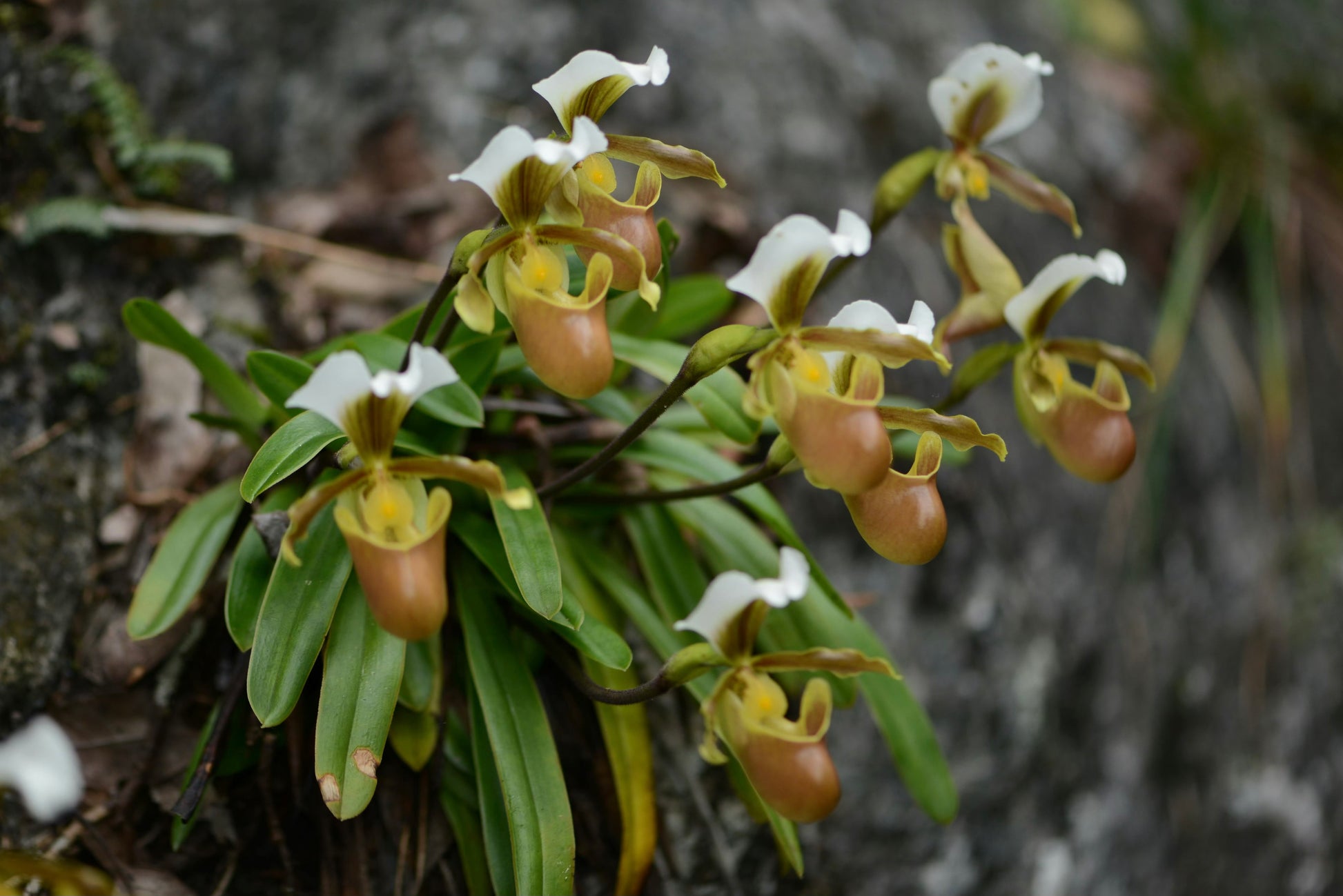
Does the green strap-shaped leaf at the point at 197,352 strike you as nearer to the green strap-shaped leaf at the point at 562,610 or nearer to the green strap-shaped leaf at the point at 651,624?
the green strap-shaped leaf at the point at 562,610

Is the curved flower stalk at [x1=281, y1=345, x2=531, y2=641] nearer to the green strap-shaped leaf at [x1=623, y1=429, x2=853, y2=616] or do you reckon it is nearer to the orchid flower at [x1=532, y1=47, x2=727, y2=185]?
the orchid flower at [x1=532, y1=47, x2=727, y2=185]

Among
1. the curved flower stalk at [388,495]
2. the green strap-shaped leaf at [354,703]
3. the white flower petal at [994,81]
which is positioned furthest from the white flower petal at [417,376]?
the white flower petal at [994,81]

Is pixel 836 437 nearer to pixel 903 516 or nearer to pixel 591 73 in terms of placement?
pixel 903 516

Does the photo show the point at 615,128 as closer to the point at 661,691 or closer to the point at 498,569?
the point at 498,569

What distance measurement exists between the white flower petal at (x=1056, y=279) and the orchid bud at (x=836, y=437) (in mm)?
524

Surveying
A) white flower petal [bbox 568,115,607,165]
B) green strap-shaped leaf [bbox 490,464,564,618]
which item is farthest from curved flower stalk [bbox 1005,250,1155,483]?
green strap-shaped leaf [bbox 490,464,564,618]

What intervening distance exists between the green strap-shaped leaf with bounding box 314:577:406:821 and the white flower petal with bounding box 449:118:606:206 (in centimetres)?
72

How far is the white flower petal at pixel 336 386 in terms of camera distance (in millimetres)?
1114

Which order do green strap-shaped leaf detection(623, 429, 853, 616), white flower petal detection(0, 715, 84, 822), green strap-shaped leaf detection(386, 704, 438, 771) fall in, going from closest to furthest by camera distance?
1. white flower petal detection(0, 715, 84, 822)
2. green strap-shaped leaf detection(386, 704, 438, 771)
3. green strap-shaped leaf detection(623, 429, 853, 616)

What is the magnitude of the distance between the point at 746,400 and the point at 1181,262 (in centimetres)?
293

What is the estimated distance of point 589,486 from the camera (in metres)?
1.86

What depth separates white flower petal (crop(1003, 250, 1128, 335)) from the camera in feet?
4.99

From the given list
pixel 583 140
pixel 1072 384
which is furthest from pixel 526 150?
pixel 1072 384

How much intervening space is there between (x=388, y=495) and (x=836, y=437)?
2.00 feet
